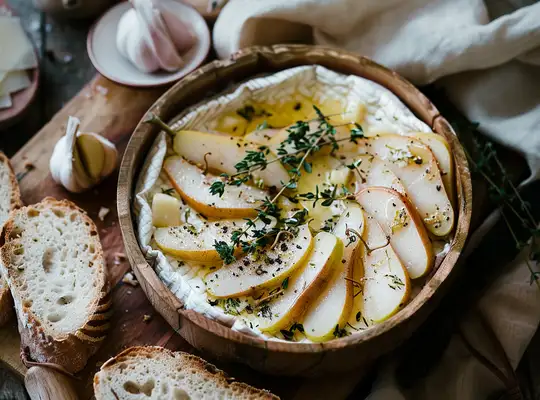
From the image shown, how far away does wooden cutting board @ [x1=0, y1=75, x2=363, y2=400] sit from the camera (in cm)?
220

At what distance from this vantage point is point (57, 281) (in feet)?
7.41

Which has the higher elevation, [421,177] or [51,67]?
[421,177]

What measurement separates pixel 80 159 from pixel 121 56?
0.54m

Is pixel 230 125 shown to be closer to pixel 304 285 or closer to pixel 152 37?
pixel 152 37

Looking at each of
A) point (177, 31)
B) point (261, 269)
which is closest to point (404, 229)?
point (261, 269)

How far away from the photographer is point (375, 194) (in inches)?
87.7

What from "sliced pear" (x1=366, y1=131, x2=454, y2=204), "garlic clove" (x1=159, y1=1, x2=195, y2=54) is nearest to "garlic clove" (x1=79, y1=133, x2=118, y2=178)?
"garlic clove" (x1=159, y1=1, x2=195, y2=54)

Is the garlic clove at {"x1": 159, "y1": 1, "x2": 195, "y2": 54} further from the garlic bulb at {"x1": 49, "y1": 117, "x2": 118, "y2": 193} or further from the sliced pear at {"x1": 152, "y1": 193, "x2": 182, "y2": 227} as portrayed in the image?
the sliced pear at {"x1": 152, "y1": 193, "x2": 182, "y2": 227}

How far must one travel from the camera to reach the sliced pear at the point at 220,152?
232cm

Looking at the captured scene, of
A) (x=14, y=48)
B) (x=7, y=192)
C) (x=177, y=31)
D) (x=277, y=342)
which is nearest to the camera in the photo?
(x=277, y=342)

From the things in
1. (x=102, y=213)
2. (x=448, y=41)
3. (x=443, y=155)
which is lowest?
(x=102, y=213)

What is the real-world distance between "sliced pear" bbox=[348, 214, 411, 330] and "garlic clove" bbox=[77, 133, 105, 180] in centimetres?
100

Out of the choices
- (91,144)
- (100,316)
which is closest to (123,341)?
(100,316)

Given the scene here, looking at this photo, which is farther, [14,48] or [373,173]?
[14,48]
